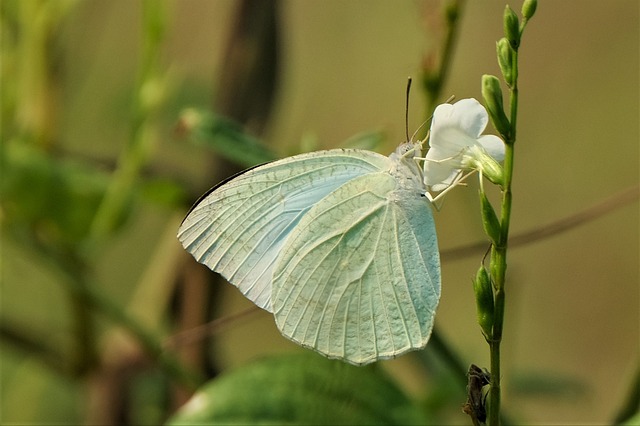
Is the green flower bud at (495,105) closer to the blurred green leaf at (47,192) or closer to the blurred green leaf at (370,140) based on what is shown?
the blurred green leaf at (370,140)

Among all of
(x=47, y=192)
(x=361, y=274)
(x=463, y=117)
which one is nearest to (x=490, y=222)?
(x=463, y=117)

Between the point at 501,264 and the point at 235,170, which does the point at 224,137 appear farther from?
the point at 501,264

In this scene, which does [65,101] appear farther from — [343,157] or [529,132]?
[529,132]

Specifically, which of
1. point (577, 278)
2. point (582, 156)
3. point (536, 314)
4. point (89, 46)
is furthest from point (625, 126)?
point (89, 46)

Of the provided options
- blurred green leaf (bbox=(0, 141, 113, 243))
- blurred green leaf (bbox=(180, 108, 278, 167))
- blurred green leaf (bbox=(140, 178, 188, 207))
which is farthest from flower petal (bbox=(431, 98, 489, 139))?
blurred green leaf (bbox=(0, 141, 113, 243))

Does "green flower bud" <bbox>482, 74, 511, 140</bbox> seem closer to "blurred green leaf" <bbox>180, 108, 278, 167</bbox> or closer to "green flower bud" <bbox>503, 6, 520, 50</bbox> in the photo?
"green flower bud" <bbox>503, 6, 520, 50</bbox>
